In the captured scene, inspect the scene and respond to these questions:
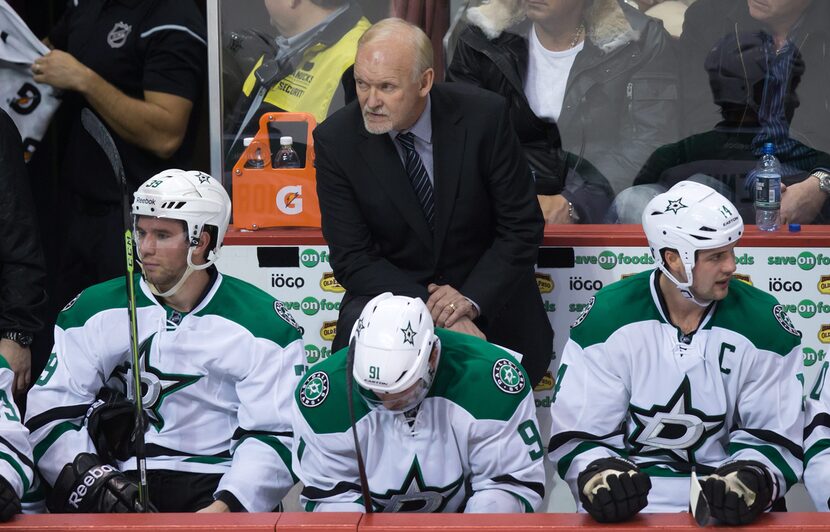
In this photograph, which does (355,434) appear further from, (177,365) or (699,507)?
(177,365)

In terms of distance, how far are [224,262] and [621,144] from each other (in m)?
1.84

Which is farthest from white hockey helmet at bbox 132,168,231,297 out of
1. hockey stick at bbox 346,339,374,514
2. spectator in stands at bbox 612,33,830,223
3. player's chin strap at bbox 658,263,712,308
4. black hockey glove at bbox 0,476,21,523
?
spectator in stands at bbox 612,33,830,223

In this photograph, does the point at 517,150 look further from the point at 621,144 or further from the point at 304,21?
the point at 304,21

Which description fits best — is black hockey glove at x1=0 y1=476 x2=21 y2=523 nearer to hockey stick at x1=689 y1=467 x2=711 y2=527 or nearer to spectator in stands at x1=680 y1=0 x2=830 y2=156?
hockey stick at x1=689 y1=467 x2=711 y2=527

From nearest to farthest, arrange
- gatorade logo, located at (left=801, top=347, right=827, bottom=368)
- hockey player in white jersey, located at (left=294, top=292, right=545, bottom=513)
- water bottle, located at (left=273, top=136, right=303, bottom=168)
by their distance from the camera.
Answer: hockey player in white jersey, located at (left=294, top=292, right=545, bottom=513) → gatorade logo, located at (left=801, top=347, right=827, bottom=368) → water bottle, located at (left=273, top=136, right=303, bottom=168)

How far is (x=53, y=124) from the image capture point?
7.17m

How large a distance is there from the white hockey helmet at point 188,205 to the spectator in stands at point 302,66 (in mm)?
1779

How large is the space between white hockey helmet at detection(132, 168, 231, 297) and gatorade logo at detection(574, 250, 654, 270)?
171 centimetres

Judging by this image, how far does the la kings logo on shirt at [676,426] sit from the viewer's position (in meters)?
4.00

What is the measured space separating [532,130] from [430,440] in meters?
2.35

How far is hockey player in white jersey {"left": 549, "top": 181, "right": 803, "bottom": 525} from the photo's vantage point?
3943 mm

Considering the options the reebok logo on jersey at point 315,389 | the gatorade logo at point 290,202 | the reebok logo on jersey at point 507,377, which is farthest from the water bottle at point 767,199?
the reebok logo on jersey at point 315,389

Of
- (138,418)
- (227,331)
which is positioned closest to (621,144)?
(227,331)

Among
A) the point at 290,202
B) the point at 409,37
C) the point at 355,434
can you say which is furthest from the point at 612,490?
the point at 290,202
